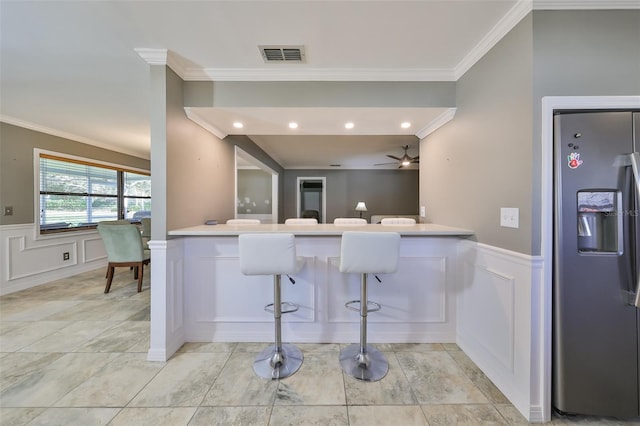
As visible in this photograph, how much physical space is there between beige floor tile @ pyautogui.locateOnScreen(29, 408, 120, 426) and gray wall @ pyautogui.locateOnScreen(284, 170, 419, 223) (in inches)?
260

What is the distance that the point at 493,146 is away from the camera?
5.60 feet

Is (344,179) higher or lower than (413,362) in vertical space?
higher

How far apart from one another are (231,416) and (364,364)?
0.95 m

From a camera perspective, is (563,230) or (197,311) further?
(197,311)

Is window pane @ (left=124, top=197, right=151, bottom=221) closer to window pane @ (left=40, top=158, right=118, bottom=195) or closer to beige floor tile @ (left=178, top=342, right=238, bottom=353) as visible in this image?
window pane @ (left=40, top=158, right=118, bottom=195)

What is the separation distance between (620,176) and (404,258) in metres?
1.36

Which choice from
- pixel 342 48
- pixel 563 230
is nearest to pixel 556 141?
pixel 563 230

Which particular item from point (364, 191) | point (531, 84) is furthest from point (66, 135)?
point (364, 191)

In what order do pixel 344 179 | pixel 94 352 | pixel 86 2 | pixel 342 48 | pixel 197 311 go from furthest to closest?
pixel 344 179 < pixel 197 311 < pixel 94 352 < pixel 342 48 < pixel 86 2

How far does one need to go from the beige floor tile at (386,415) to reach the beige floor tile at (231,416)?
1.70ft

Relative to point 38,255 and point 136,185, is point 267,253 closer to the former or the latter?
point 38,255

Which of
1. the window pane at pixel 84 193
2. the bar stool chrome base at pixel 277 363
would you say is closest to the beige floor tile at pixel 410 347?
the bar stool chrome base at pixel 277 363

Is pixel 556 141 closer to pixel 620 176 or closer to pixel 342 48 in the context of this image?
pixel 620 176

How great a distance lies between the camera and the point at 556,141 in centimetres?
139
